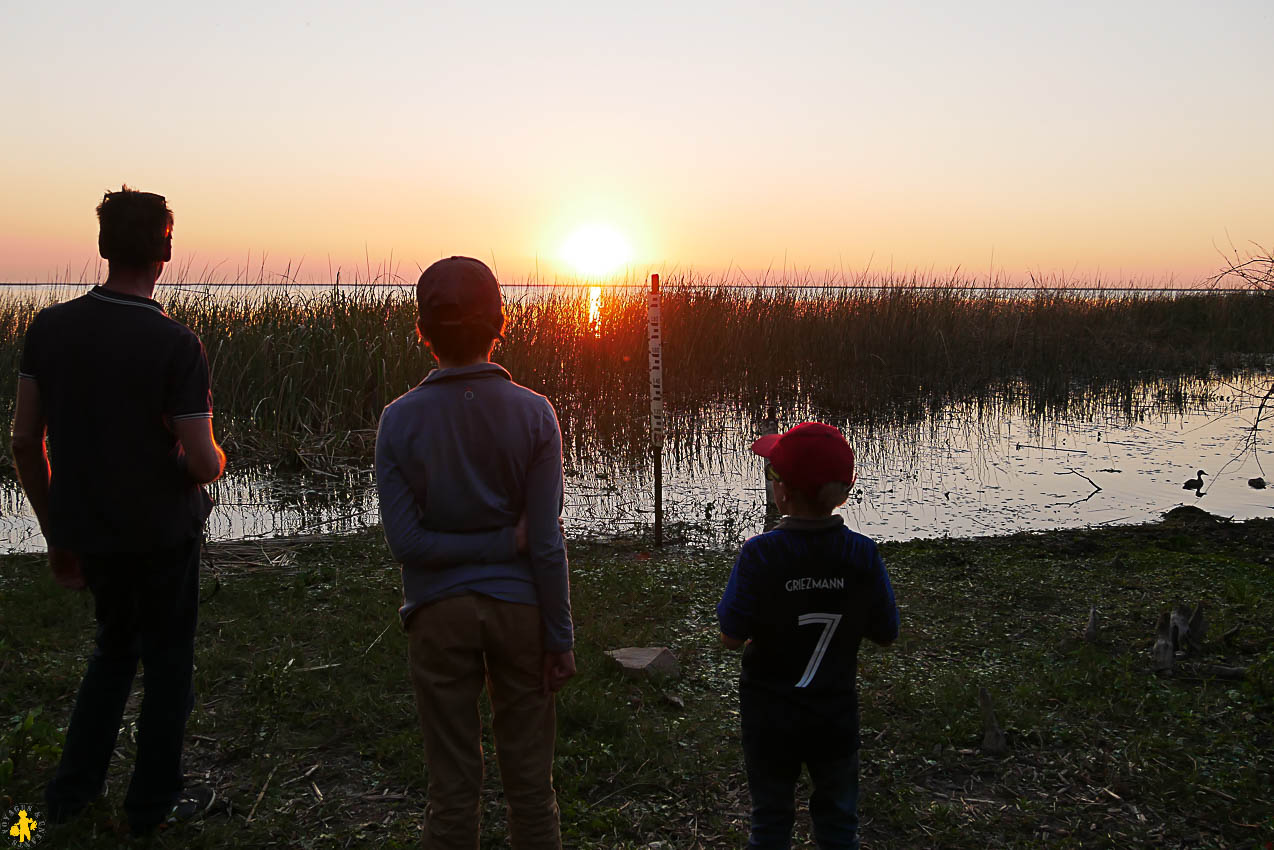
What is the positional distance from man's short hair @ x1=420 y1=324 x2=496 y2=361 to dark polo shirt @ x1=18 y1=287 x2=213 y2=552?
0.74 m

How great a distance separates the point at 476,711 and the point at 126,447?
3.79 feet

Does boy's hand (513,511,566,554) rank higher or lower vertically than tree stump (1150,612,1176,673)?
higher

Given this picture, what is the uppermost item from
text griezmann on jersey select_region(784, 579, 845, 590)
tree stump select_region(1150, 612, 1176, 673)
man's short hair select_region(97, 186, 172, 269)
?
man's short hair select_region(97, 186, 172, 269)

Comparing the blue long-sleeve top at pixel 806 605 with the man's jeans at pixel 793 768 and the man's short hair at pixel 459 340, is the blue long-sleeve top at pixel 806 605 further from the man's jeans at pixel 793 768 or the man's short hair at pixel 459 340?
the man's short hair at pixel 459 340

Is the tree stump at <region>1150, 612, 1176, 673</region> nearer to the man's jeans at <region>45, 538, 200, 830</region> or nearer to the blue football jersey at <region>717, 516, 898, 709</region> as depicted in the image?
the blue football jersey at <region>717, 516, 898, 709</region>

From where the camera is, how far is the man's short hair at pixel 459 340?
1968 millimetres

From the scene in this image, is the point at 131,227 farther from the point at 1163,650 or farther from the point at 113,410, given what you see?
the point at 1163,650

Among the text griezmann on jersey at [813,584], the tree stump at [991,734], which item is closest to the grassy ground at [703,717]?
the tree stump at [991,734]

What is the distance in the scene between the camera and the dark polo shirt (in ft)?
7.55

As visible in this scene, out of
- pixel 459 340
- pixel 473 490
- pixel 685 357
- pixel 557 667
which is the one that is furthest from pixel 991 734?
pixel 685 357

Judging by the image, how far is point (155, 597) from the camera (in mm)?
2480

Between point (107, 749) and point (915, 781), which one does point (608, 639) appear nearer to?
point (915, 781)

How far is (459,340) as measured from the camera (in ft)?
6.48

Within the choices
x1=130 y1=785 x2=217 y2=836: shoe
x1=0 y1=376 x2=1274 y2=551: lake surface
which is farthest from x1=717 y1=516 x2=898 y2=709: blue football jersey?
x1=0 y1=376 x2=1274 y2=551: lake surface
